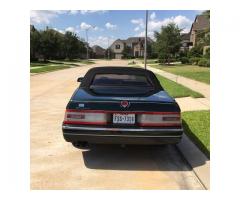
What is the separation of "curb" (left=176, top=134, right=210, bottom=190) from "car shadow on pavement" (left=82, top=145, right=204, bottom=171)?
0.28 ft

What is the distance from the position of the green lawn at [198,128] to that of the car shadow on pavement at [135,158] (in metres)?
0.45

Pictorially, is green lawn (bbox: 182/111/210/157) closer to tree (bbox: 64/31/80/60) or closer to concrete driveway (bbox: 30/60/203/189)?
concrete driveway (bbox: 30/60/203/189)

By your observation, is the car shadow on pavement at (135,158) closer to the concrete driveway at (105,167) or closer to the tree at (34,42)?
the concrete driveway at (105,167)

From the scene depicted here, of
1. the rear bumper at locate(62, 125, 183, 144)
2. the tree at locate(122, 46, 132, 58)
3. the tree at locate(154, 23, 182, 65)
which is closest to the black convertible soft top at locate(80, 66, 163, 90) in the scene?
the rear bumper at locate(62, 125, 183, 144)

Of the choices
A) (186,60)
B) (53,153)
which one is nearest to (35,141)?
(53,153)

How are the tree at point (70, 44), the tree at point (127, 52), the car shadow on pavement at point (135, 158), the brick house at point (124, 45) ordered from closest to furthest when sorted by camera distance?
the car shadow on pavement at point (135, 158) < the tree at point (70, 44) < the tree at point (127, 52) < the brick house at point (124, 45)

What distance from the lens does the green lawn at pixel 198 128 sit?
6.31 m

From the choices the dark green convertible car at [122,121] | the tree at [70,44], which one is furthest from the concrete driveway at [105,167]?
the tree at [70,44]

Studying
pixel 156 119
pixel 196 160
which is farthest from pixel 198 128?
pixel 156 119

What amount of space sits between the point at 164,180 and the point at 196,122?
3521 millimetres

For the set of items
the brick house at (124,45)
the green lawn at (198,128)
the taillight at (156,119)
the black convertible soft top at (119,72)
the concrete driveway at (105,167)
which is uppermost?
the brick house at (124,45)

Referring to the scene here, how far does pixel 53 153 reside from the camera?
5844 millimetres
